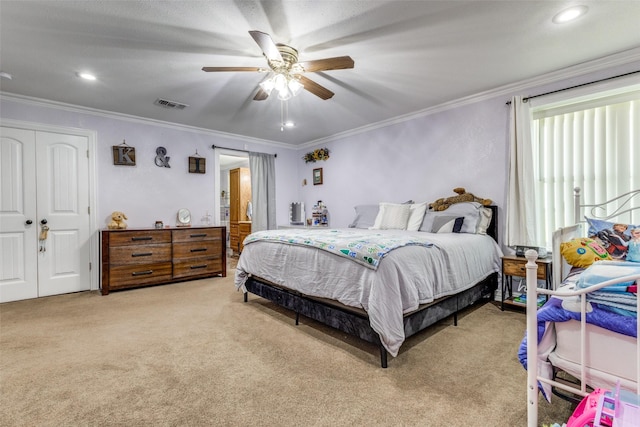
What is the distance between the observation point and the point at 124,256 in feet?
12.6

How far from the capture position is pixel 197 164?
4.86 m

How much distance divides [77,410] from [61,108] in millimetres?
3832

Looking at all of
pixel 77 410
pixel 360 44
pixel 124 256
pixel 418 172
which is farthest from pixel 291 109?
pixel 77 410

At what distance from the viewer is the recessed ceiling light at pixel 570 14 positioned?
2006 mm

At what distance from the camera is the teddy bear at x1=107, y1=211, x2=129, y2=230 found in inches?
155

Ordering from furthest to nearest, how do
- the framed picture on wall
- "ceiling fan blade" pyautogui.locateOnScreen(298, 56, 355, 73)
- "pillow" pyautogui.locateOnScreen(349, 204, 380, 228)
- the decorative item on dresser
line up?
1. the decorative item on dresser
2. the framed picture on wall
3. "pillow" pyautogui.locateOnScreen(349, 204, 380, 228)
4. "ceiling fan blade" pyautogui.locateOnScreen(298, 56, 355, 73)

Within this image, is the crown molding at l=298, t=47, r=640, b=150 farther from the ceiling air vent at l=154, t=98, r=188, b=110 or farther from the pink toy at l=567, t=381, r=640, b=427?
the pink toy at l=567, t=381, r=640, b=427

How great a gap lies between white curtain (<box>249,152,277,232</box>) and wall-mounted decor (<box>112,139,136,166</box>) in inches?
75.1

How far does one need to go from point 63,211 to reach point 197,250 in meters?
1.70

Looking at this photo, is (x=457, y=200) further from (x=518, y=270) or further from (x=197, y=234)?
(x=197, y=234)

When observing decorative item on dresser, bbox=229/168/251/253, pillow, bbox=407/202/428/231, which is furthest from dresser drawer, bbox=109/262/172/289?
pillow, bbox=407/202/428/231

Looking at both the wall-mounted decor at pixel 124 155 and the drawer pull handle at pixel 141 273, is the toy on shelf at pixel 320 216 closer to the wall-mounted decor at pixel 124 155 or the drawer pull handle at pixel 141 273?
the drawer pull handle at pixel 141 273

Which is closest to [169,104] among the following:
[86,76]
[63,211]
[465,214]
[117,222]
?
[86,76]

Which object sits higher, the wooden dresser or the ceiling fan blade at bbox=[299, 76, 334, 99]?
the ceiling fan blade at bbox=[299, 76, 334, 99]
